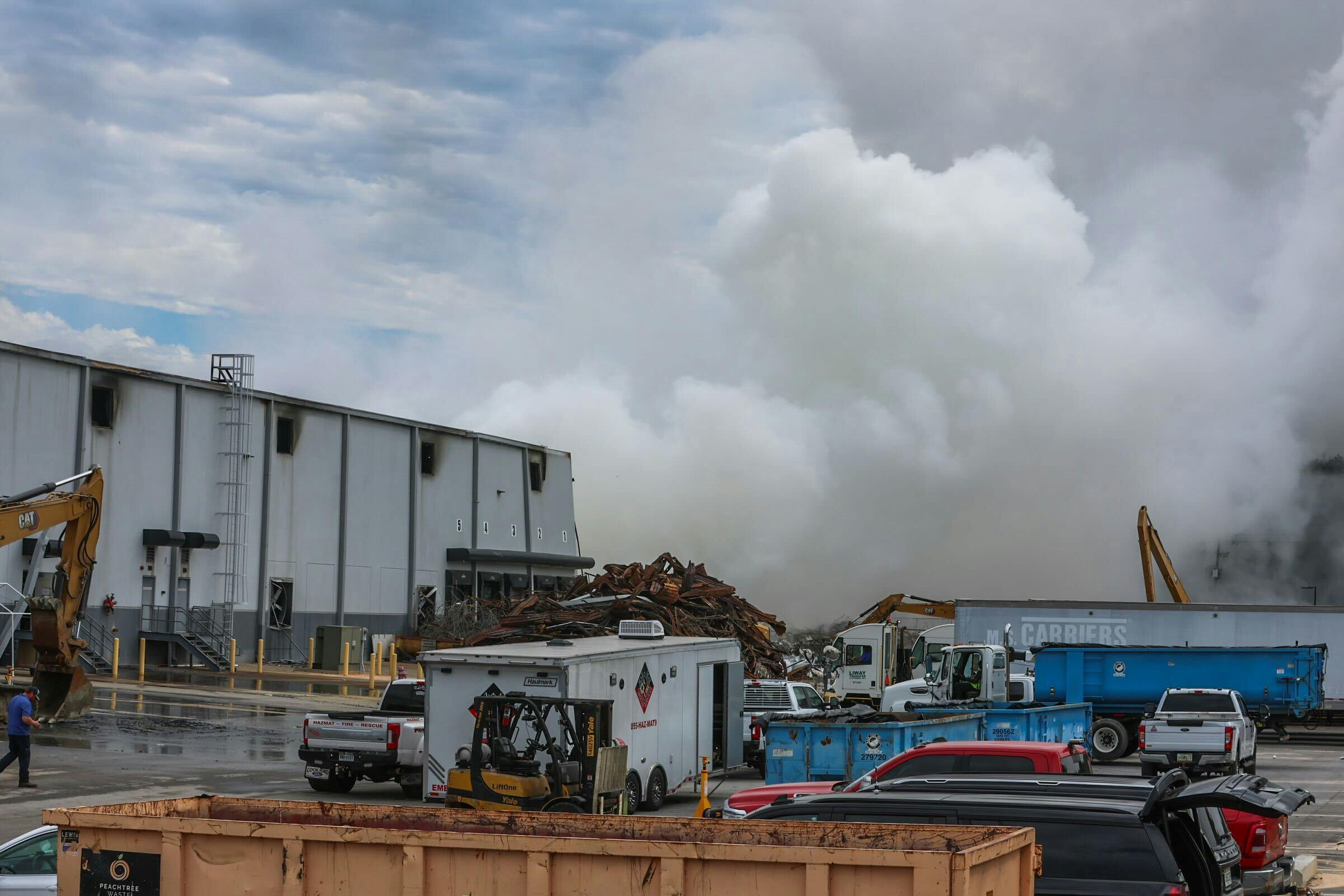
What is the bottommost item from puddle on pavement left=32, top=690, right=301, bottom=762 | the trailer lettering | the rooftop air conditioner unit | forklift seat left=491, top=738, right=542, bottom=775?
puddle on pavement left=32, top=690, right=301, bottom=762

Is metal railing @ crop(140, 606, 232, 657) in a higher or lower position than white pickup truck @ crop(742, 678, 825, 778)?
higher

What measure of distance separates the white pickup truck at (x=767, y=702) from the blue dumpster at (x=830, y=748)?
5499 mm

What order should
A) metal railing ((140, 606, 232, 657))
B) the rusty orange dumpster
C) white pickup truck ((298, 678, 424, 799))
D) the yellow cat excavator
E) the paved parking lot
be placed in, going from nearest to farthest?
the rusty orange dumpster, the paved parking lot, white pickup truck ((298, 678, 424, 799)), the yellow cat excavator, metal railing ((140, 606, 232, 657))

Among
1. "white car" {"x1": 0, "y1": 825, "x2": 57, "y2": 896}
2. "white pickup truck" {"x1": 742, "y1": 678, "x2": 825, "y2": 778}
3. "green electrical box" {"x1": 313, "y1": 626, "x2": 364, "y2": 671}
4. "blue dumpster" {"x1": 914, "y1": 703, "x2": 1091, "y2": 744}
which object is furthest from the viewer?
"green electrical box" {"x1": 313, "y1": 626, "x2": 364, "y2": 671}

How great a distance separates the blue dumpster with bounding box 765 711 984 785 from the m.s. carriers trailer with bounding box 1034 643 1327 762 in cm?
1517

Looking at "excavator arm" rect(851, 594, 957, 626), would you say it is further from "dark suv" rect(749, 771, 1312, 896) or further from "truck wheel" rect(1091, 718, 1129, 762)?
"dark suv" rect(749, 771, 1312, 896)

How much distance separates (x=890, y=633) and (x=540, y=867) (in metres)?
35.6

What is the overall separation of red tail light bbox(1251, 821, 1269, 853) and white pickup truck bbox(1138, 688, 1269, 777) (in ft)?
45.7

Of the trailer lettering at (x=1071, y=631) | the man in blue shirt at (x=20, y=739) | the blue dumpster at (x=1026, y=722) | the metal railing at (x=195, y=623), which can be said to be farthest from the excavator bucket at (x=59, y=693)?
the trailer lettering at (x=1071, y=631)

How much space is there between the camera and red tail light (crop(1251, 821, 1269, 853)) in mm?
11844

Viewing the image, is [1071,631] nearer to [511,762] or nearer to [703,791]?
[703,791]

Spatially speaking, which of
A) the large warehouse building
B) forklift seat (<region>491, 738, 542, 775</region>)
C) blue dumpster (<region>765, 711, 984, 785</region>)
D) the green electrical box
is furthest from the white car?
the green electrical box

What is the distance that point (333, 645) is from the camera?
160ft

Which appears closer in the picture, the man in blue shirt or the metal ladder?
the man in blue shirt
